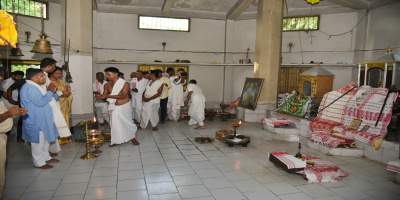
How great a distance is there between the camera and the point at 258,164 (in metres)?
5.07

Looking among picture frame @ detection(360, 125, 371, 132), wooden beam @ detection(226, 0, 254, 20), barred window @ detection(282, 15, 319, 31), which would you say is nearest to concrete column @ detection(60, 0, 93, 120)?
wooden beam @ detection(226, 0, 254, 20)

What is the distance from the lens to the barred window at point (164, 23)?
1325 centimetres

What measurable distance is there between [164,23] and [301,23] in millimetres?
6952

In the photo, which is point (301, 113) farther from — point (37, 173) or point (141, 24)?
point (141, 24)

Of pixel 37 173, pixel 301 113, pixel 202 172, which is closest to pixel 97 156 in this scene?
pixel 37 173

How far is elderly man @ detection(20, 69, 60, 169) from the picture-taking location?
14.2ft

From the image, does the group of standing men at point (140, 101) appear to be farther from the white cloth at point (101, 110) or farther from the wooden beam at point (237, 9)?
the wooden beam at point (237, 9)

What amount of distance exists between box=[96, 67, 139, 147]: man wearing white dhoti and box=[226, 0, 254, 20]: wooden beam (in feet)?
26.1

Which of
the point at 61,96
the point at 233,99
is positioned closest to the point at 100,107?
the point at 61,96

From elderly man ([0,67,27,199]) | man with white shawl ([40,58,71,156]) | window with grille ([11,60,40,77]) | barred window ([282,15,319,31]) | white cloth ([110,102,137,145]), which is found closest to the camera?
elderly man ([0,67,27,199])

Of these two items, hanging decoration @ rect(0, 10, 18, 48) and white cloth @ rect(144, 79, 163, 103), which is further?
white cloth @ rect(144, 79, 163, 103)

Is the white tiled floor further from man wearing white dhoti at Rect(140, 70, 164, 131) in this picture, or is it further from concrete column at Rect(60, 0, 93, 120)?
concrete column at Rect(60, 0, 93, 120)

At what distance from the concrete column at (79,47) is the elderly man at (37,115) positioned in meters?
3.16

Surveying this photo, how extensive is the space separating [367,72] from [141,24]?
33.2 feet
